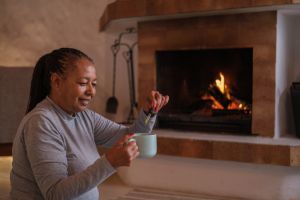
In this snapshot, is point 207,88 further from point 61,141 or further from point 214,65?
point 61,141

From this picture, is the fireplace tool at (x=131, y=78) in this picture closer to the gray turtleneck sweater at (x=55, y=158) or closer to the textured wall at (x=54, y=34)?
the textured wall at (x=54, y=34)

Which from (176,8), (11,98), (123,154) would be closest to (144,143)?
(123,154)

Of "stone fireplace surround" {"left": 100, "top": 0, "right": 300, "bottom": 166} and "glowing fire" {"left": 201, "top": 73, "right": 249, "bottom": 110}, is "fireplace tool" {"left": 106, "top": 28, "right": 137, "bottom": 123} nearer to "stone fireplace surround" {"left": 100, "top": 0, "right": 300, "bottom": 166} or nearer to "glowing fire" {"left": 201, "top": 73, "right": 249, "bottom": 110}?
"stone fireplace surround" {"left": 100, "top": 0, "right": 300, "bottom": 166}

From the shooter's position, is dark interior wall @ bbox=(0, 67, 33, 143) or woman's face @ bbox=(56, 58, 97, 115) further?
dark interior wall @ bbox=(0, 67, 33, 143)

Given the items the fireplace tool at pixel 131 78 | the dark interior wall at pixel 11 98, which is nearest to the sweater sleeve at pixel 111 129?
the dark interior wall at pixel 11 98

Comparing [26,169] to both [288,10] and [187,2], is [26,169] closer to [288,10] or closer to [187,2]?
[187,2]

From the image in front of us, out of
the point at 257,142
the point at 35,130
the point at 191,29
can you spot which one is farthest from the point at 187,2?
the point at 35,130

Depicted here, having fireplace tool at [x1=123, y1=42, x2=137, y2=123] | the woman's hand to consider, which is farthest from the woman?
fireplace tool at [x1=123, y1=42, x2=137, y2=123]

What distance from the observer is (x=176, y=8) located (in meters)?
2.66

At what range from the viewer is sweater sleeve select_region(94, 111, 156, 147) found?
1.30m

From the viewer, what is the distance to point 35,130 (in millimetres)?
1003

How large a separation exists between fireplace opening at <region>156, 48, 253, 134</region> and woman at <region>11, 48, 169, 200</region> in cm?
172

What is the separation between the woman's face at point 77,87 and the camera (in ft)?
3.55

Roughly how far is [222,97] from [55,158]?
7.04 feet
